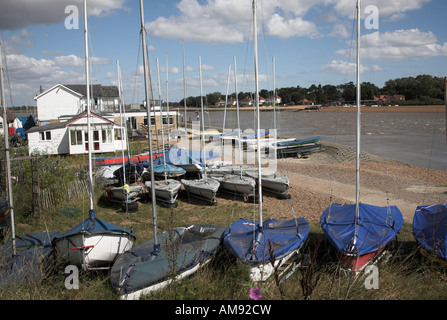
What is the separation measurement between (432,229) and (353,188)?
11627 mm

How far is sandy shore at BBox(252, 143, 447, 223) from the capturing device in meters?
16.8

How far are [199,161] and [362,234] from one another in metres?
Result: 14.9

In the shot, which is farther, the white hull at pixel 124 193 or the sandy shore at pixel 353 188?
the sandy shore at pixel 353 188

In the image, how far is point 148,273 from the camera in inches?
291

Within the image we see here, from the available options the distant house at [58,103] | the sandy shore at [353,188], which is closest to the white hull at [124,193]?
the sandy shore at [353,188]

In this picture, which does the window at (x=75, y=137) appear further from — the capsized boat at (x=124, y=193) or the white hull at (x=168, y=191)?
the white hull at (x=168, y=191)

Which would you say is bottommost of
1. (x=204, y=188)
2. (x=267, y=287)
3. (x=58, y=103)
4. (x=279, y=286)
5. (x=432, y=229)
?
(x=204, y=188)

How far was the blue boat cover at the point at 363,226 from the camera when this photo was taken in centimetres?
911

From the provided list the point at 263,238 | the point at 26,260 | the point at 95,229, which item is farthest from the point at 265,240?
the point at 26,260

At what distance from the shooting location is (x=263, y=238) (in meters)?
9.43

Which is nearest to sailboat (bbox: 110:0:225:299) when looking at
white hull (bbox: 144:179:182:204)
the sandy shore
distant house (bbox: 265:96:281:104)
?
the sandy shore

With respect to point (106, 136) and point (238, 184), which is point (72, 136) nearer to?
point (106, 136)

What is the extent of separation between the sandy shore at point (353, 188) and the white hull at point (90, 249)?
7.52m

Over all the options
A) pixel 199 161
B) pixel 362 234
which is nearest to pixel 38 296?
pixel 362 234
